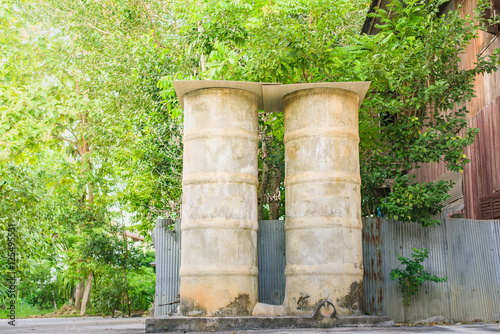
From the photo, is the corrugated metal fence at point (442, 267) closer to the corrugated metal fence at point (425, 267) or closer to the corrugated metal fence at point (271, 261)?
the corrugated metal fence at point (425, 267)

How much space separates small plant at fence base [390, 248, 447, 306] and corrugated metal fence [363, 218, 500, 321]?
0.27m

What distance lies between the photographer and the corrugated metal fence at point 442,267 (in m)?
11.2

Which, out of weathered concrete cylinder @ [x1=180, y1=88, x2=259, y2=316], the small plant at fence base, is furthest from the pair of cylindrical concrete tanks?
the small plant at fence base

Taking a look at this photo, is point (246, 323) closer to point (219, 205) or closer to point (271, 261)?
point (219, 205)

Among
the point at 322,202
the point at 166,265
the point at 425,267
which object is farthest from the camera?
the point at 166,265

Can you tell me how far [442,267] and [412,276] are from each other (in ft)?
3.08

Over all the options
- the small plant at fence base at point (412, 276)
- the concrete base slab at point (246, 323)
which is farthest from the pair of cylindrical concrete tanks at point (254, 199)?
the small plant at fence base at point (412, 276)

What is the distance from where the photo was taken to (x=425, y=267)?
11352mm

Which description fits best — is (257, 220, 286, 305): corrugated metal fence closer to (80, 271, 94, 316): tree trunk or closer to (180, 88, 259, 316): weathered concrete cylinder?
(180, 88, 259, 316): weathered concrete cylinder

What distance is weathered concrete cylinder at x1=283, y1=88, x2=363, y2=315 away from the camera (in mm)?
9883

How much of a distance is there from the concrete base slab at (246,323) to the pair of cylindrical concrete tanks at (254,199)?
399 mm

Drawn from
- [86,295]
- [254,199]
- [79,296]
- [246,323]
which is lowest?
[79,296]

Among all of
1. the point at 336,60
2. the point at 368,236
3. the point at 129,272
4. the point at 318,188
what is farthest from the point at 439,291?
the point at 129,272

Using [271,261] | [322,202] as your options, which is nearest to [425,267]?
[322,202]
